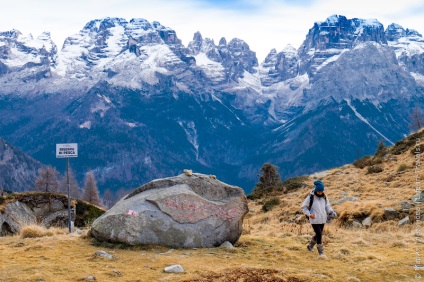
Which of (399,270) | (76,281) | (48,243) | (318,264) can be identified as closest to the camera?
(76,281)

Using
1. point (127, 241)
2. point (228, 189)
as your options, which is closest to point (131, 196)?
point (127, 241)

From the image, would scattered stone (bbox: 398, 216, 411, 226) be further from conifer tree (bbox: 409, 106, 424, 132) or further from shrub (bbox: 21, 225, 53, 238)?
conifer tree (bbox: 409, 106, 424, 132)

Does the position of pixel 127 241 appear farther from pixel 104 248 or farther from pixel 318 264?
pixel 318 264

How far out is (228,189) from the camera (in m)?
19.6

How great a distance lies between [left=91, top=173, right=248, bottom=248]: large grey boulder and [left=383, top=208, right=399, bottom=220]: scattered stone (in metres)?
9.06

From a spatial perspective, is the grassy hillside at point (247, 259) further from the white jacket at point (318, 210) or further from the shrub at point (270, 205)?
the shrub at point (270, 205)

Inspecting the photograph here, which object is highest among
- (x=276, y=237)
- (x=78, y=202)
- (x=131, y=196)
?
(x=131, y=196)

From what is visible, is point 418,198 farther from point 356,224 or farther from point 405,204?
point 356,224

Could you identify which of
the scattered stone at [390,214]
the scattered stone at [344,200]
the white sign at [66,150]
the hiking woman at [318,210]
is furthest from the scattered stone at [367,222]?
the white sign at [66,150]

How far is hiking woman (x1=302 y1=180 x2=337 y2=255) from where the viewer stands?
16.2 metres

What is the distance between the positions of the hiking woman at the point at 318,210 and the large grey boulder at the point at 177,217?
3556mm

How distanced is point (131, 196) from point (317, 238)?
27.0 ft

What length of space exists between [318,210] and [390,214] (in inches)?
364

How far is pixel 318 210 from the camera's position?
16250 mm
